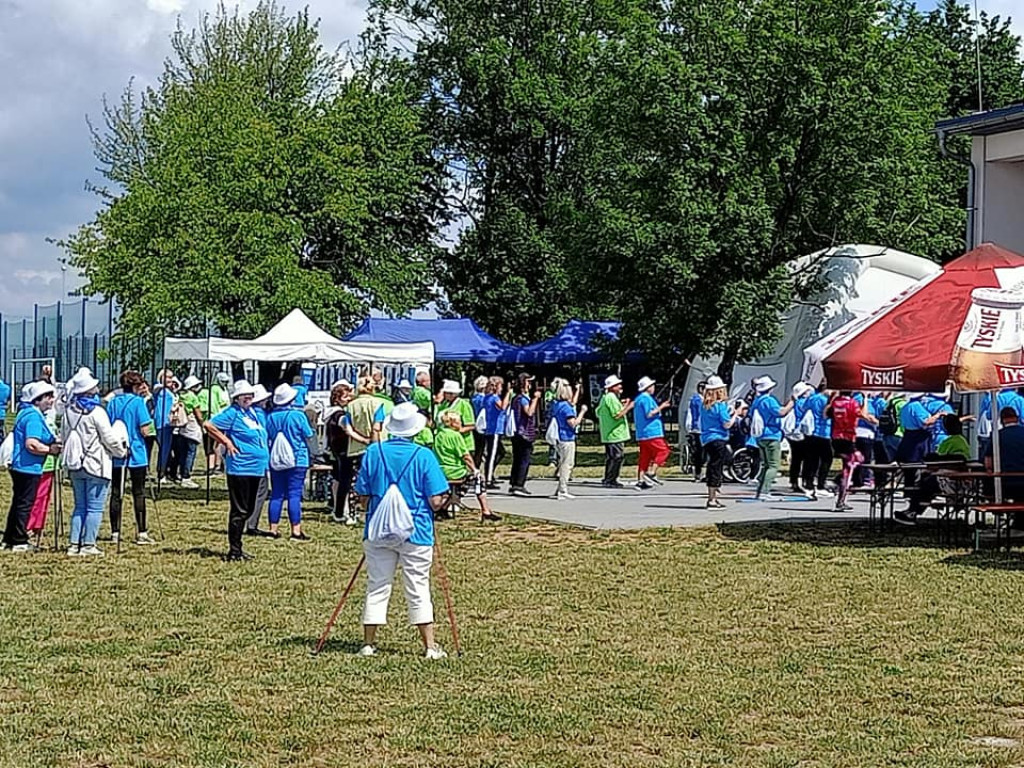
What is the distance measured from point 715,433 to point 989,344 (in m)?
5.39

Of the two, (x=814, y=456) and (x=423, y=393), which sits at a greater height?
(x=423, y=393)

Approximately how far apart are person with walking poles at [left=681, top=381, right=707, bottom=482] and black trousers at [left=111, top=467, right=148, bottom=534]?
35.3 ft

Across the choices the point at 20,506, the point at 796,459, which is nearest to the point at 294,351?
the point at 20,506

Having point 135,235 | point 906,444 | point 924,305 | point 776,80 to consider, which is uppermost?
point 776,80

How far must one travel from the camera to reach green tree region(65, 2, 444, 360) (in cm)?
3700

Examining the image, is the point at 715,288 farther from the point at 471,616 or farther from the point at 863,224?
the point at 471,616

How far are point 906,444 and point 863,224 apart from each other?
1598 cm

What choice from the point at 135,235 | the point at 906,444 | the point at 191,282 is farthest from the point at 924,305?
the point at 135,235

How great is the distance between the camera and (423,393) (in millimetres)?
23062

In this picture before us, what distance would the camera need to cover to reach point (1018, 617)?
11.7m

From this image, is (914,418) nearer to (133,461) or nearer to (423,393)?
(423,393)

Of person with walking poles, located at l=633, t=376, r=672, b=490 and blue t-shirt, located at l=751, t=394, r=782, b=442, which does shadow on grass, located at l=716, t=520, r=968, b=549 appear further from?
person with walking poles, located at l=633, t=376, r=672, b=490

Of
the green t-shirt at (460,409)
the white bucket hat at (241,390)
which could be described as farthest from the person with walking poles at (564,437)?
the white bucket hat at (241,390)

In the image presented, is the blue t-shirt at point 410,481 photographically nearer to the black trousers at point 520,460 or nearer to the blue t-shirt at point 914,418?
the blue t-shirt at point 914,418
